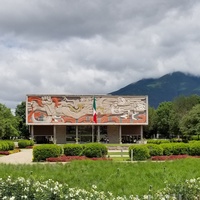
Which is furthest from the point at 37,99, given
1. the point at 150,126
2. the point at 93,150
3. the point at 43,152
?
the point at 93,150

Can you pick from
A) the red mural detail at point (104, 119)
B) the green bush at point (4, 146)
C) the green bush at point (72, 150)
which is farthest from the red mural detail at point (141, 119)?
the green bush at point (72, 150)

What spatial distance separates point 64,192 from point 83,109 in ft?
193

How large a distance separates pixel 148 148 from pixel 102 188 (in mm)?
17419

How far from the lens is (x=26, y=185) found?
21.7 feet

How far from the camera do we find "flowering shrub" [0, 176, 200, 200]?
6.02m

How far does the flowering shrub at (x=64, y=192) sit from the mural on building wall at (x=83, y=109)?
189 ft

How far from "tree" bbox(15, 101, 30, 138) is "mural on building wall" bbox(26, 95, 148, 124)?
2129 cm

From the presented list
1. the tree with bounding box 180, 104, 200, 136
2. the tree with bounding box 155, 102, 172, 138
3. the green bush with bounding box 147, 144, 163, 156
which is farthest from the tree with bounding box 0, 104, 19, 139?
the tree with bounding box 155, 102, 172, 138

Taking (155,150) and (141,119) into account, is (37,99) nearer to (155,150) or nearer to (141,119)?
(141,119)

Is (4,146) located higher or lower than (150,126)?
higher

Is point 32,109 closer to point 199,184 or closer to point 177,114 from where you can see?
point 177,114

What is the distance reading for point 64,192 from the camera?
6328 millimetres

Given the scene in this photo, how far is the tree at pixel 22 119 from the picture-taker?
279ft

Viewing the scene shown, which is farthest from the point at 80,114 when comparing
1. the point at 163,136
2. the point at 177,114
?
the point at 163,136
